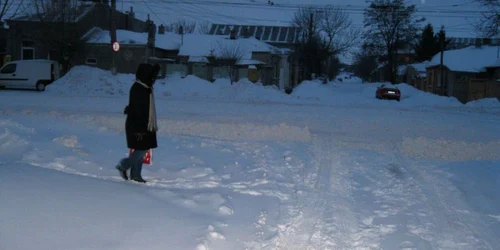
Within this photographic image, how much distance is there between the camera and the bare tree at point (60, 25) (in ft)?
127

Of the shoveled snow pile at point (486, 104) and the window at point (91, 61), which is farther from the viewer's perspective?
the window at point (91, 61)

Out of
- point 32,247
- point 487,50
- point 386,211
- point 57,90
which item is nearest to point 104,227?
point 32,247

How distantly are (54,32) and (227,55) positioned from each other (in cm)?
1510

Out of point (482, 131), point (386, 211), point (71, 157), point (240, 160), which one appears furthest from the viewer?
point (482, 131)

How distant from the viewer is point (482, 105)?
33.7m

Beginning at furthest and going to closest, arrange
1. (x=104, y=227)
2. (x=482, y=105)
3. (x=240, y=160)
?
(x=482, y=105) → (x=240, y=160) → (x=104, y=227)

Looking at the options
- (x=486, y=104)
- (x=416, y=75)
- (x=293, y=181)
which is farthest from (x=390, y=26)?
(x=293, y=181)

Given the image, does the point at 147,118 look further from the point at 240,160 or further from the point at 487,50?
the point at 487,50

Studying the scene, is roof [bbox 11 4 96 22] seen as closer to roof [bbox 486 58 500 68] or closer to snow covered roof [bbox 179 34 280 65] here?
snow covered roof [bbox 179 34 280 65]

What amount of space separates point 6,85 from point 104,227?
101ft

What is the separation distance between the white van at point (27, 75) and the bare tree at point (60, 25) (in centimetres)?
701

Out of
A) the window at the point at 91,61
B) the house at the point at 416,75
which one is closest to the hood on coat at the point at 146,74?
the window at the point at 91,61

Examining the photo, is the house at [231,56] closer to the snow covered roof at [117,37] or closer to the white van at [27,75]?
the snow covered roof at [117,37]

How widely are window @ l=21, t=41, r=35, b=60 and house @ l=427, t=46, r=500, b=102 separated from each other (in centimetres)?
3511
